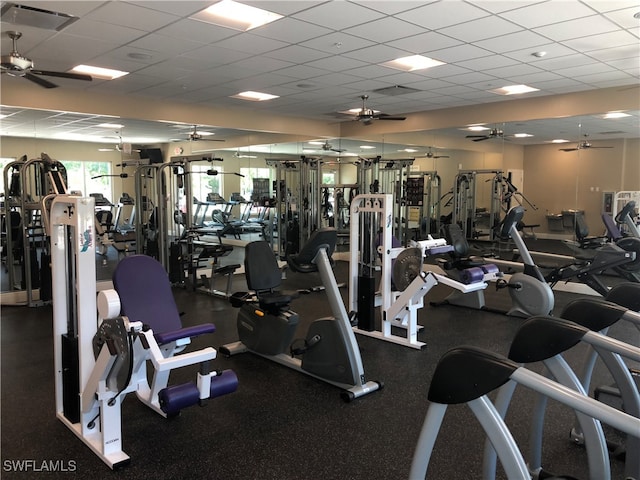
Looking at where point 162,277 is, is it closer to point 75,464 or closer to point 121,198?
point 75,464

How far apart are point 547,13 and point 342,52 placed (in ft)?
5.82

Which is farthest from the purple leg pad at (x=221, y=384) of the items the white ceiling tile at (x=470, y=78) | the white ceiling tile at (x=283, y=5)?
the white ceiling tile at (x=470, y=78)

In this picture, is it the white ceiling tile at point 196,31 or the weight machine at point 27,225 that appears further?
the weight machine at point 27,225

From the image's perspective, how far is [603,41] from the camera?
416 cm

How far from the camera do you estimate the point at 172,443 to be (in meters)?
2.60

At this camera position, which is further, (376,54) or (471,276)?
(376,54)

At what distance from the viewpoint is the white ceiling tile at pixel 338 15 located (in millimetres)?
3377

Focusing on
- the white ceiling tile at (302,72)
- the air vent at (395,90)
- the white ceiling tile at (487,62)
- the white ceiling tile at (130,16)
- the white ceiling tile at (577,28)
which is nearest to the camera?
the white ceiling tile at (130,16)

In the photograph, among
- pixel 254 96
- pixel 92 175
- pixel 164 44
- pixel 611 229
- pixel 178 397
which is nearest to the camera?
pixel 178 397

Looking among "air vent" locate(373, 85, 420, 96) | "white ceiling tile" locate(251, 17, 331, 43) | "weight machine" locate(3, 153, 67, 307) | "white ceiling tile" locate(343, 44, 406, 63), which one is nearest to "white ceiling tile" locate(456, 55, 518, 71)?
"white ceiling tile" locate(343, 44, 406, 63)

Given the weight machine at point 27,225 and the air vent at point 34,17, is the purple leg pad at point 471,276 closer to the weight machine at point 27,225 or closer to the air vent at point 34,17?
the air vent at point 34,17

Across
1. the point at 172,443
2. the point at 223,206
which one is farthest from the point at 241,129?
the point at 172,443

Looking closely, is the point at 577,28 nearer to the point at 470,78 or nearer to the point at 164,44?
the point at 470,78

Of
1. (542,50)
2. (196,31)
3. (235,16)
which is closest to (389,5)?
(235,16)
